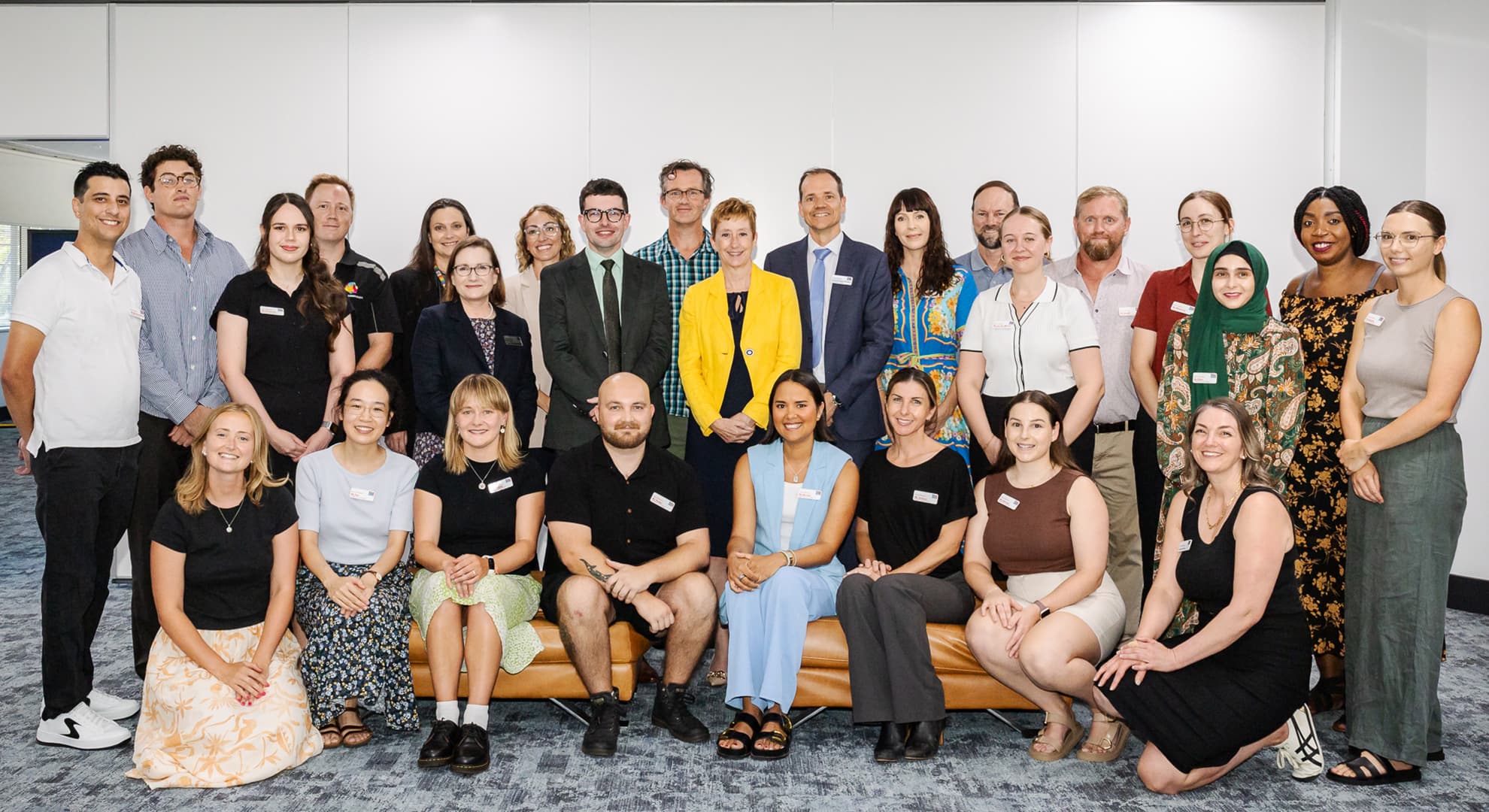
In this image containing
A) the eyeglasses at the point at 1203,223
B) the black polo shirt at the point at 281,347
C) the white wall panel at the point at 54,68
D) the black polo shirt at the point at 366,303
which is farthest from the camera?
the white wall panel at the point at 54,68

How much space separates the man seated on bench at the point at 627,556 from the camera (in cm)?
329

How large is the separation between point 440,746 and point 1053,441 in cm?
213

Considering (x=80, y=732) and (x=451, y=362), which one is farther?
(x=451, y=362)

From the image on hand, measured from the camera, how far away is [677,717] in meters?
3.35

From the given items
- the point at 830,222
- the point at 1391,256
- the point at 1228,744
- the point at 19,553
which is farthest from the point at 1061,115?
the point at 19,553

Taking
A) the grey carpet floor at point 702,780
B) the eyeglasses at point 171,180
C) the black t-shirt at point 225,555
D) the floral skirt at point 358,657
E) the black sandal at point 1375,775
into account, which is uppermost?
the eyeglasses at point 171,180

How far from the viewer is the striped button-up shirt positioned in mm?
3729

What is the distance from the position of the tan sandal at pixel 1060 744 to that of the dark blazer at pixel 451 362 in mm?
2171

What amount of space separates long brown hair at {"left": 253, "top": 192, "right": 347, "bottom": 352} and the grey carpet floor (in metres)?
1.47

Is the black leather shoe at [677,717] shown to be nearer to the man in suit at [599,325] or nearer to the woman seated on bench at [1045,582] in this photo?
the woman seated on bench at [1045,582]

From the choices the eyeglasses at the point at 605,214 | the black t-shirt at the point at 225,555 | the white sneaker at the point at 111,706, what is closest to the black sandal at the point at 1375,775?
the eyeglasses at the point at 605,214

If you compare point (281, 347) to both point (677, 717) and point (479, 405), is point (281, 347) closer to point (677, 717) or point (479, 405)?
point (479, 405)

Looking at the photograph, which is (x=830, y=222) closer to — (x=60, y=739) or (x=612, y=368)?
(x=612, y=368)

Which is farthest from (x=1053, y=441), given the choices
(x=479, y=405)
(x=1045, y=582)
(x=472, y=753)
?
(x=472, y=753)
